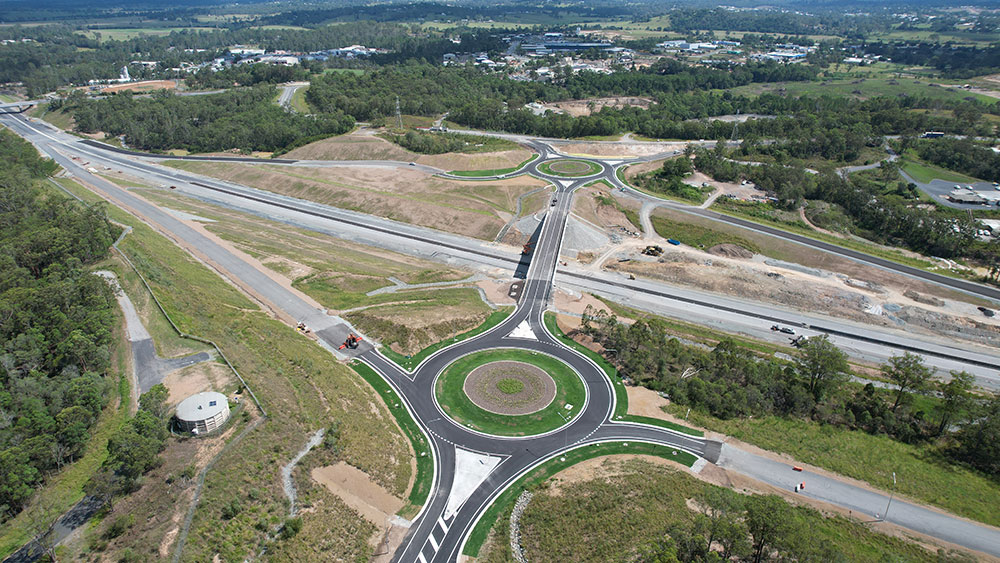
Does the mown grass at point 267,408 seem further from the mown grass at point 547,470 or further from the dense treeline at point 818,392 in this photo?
the dense treeline at point 818,392

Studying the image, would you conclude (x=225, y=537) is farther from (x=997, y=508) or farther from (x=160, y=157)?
(x=160, y=157)

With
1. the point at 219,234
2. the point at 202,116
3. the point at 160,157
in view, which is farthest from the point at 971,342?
the point at 202,116

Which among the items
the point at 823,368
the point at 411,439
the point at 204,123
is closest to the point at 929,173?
the point at 823,368

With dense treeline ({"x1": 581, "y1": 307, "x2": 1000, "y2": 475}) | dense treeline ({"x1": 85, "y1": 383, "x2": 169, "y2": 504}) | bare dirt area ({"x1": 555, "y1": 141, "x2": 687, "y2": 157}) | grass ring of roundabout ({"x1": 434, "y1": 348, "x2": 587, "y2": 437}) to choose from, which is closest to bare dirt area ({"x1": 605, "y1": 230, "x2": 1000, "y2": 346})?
dense treeline ({"x1": 581, "y1": 307, "x2": 1000, "y2": 475})

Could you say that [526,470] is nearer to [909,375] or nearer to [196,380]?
[196,380]

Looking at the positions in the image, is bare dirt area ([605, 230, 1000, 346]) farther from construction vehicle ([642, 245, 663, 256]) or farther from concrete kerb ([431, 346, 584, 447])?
concrete kerb ([431, 346, 584, 447])

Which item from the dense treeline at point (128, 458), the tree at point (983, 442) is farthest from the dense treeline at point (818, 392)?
the dense treeline at point (128, 458)
